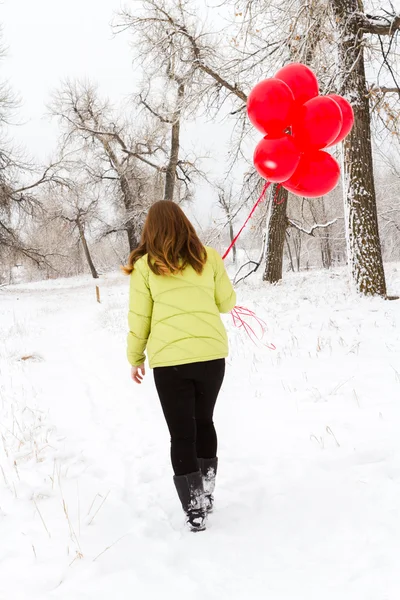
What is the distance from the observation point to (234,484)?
9.20 feet

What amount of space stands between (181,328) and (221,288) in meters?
0.44

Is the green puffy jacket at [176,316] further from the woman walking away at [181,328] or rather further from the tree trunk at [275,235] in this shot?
the tree trunk at [275,235]

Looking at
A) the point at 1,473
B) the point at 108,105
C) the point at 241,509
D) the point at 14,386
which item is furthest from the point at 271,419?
the point at 108,105

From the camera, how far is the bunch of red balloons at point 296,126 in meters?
3.34

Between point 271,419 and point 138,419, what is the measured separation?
1.48m

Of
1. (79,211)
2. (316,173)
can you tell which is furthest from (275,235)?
(79,211)

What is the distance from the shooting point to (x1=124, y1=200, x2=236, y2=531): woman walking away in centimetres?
226

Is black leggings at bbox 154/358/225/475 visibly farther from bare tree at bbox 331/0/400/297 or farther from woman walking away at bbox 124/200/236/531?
bare tree at bbox 331/0/400/297

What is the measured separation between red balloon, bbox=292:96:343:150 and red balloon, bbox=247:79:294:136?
0.14 meters

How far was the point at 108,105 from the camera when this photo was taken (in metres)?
23.7

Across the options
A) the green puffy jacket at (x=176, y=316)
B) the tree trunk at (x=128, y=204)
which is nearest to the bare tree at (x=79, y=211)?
the tree trunk at (x=128, y=204)

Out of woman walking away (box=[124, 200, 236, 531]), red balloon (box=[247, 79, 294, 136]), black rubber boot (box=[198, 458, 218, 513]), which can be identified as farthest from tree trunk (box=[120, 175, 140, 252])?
black rubber boot (box=[198, 458, 218, 513])

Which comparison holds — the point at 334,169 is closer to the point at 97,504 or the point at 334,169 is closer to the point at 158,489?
the point at 158,489

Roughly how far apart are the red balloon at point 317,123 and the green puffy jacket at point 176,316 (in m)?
1.87
